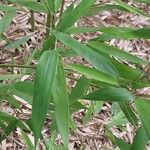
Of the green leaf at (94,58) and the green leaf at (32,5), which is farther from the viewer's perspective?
the green leaf at (32,5)

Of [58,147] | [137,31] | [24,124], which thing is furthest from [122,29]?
[58,147]

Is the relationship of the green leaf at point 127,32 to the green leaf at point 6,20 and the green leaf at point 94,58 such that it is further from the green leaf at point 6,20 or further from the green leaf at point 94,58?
the green leaf at point 6,20

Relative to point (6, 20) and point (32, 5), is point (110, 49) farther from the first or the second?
point (6, 20)

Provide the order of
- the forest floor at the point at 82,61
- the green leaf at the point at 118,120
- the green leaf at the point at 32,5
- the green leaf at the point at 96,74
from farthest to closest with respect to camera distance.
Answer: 1. the forest floor at the point at 82,61
2. the green leaf at the point at 118,120
3. the green leaf at the point at 32,5
4. the green leaf at the point at 96,74

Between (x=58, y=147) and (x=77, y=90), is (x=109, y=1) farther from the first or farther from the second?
(x=77, y=90)

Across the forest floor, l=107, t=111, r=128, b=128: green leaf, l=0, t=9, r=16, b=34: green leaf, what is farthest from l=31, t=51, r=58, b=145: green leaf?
the forest floor

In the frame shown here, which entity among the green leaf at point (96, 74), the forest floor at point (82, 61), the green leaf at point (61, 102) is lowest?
the forest floor at point (82, 61)

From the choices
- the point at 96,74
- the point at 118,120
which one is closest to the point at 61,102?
the point at 96,74

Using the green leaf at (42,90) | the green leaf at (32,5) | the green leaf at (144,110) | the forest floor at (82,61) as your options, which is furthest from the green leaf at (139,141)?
the forest floor at (82,61)
